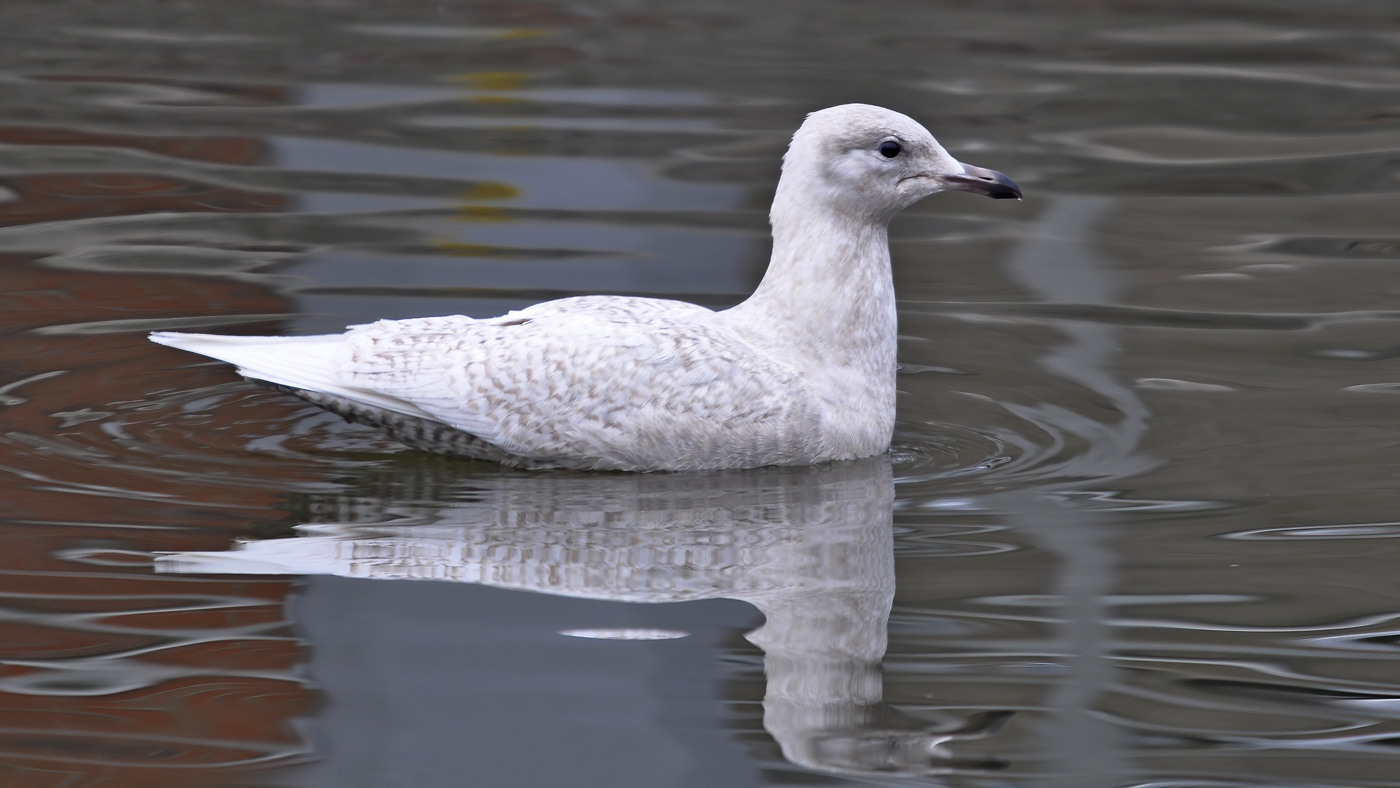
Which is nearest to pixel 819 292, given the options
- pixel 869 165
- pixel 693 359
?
pixel 869 165

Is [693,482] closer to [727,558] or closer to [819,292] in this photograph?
[727,558]

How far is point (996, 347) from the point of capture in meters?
8.27

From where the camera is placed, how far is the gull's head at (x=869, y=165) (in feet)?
21.8

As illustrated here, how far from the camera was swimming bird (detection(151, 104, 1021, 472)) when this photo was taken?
6348mm

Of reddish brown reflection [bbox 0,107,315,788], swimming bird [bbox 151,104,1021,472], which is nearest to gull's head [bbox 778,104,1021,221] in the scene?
swimming bird [bbox 151,104,1021,472]

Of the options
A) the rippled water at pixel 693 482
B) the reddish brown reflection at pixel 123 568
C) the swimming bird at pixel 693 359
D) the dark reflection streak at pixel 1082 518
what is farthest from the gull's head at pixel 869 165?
the reddish brown reflection at pixel 123 568

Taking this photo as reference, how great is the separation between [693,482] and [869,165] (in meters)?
1.30

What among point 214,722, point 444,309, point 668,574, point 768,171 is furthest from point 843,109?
point 768,171

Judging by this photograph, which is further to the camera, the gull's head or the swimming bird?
the gull's head

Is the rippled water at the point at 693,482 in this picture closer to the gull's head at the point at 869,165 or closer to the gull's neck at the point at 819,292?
the gull's neck at the point at 819,292

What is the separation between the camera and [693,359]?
6.38 metres

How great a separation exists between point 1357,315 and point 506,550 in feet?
15.9

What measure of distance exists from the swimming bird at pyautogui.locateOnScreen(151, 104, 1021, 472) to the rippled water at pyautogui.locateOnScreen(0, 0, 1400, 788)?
160 mm

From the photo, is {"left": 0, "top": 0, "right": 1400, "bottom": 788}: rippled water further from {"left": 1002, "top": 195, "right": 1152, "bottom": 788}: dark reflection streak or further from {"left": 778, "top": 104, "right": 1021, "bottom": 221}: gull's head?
{"left": 778, "top": 104, "right": 1021, "bottom": 221}: gull's head
